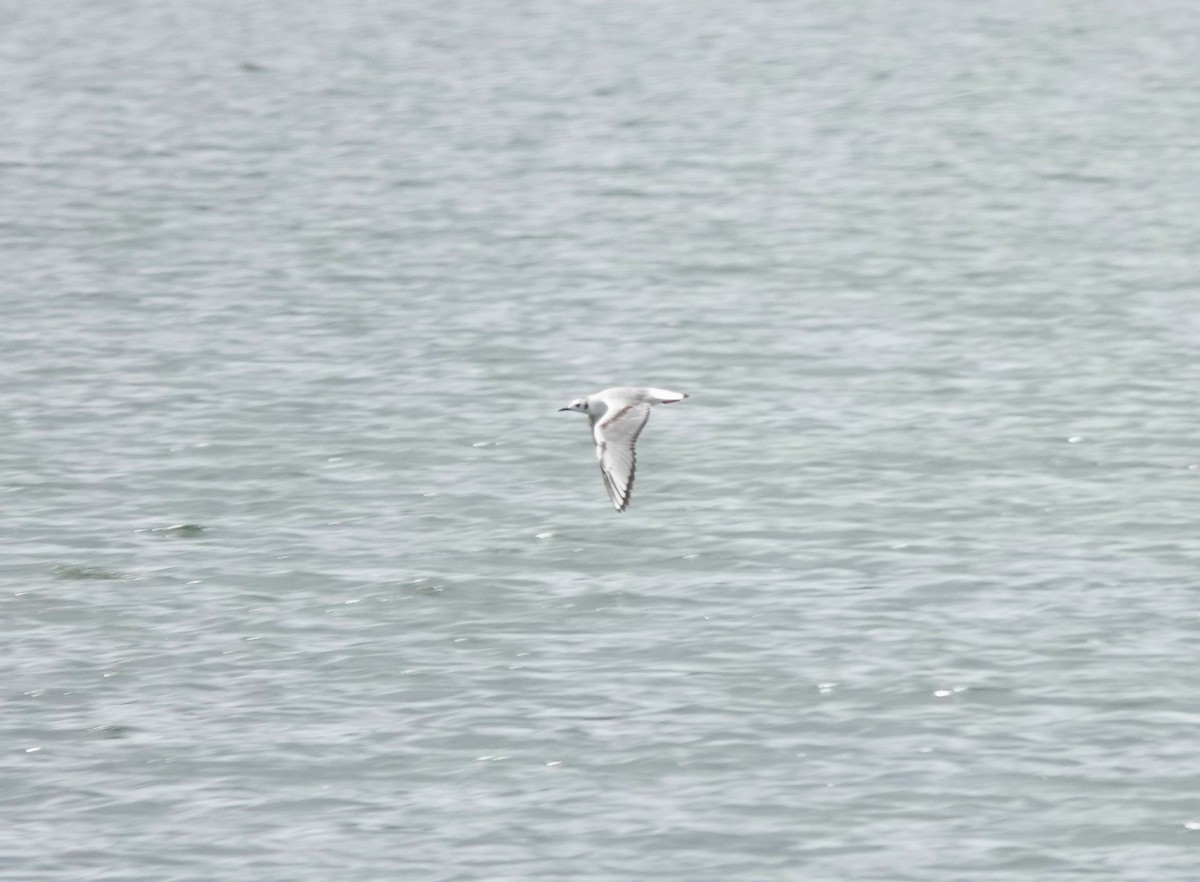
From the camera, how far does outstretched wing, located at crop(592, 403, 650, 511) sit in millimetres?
18969

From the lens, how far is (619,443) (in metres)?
19.3

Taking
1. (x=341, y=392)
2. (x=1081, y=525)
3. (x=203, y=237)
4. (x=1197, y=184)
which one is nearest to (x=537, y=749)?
(x=1081, y=525)

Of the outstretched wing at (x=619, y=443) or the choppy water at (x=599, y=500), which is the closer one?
the choppy water at (x=599, y=500)

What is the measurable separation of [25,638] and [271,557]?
9.56 feet

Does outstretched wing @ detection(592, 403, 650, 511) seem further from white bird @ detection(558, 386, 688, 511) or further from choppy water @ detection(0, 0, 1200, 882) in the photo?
choppy water @ detection(0, 0, 1200, 882)

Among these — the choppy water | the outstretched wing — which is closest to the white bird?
the outstretched wing

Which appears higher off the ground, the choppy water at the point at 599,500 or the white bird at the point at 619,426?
the white bird at the point at 619,426

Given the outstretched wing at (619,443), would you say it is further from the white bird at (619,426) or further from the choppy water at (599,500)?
the choppy water at (599,500)

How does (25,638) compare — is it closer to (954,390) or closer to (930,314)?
(954,390)

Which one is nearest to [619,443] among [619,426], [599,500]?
[619,426]

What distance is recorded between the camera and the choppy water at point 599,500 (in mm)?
17328

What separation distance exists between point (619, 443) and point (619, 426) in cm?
19

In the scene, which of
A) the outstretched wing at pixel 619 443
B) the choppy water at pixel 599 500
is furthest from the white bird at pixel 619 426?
the choppy water at pixel 599 500

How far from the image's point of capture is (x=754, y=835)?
55.0 feet
